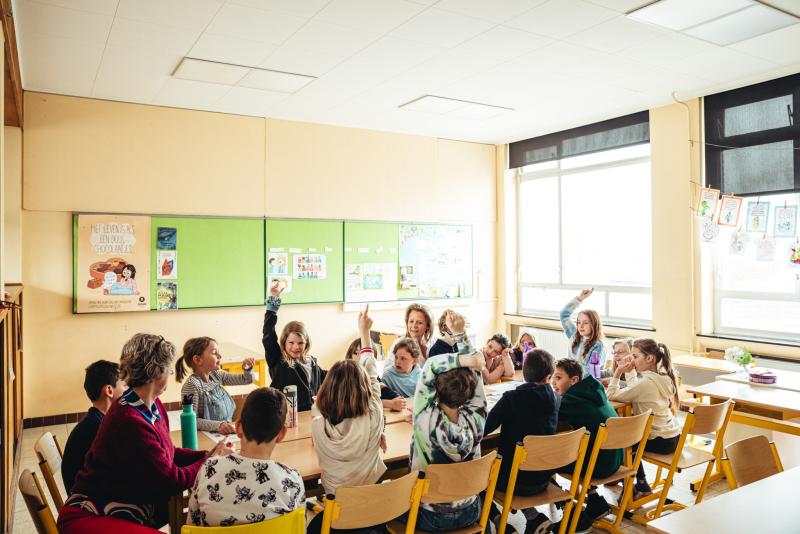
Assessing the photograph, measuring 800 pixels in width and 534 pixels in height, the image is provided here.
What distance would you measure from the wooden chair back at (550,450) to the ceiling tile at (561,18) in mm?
2503

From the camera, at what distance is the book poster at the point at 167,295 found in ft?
19.3

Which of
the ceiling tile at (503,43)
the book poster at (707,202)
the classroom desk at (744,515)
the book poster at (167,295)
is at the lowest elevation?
the classroom desk at (744,515)

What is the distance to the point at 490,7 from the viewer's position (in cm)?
366

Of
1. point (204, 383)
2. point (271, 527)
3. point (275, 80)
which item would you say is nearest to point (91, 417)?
point (204, 383)

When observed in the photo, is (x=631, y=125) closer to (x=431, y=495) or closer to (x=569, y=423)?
(x=569, y=423)

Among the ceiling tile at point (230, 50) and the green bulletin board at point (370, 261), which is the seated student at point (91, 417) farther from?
the green bulletin board at point (370, 261)

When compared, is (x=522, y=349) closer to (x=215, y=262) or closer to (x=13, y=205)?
(x=215, y=262)

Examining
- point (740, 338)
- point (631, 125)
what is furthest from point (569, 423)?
point (631, 125)

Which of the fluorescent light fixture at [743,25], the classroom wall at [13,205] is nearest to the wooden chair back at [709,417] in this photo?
the fluorescent light fixture at [743,25]

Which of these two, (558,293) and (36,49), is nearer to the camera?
(36,49)

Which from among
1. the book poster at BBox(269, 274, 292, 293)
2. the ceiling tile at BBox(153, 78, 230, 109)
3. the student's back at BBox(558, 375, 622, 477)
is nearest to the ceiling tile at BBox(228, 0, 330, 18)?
the ceiling tile at BBox(153, 78, 230, 109)

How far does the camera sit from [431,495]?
238 centimetres

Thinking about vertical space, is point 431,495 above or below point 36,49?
below

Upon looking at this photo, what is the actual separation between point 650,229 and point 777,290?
4.71 ft
